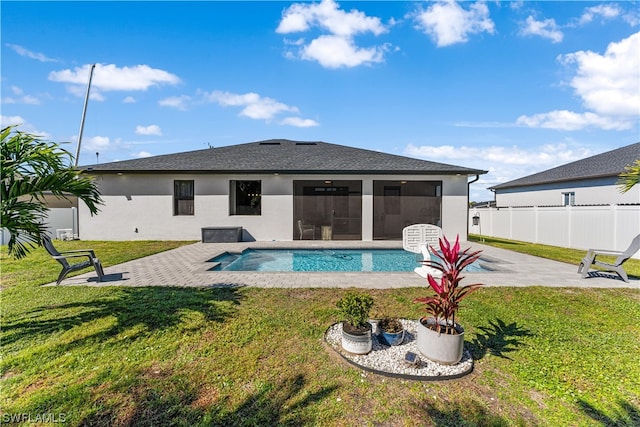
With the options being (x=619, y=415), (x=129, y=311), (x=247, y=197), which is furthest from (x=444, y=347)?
(x=247, y=197)

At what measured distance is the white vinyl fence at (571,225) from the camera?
10.4 meters

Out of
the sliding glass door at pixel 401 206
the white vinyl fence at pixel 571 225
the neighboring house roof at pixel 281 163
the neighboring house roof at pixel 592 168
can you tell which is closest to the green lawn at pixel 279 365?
the white vinyl fence at pixel 571 225

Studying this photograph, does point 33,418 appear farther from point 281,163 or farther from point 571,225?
point 571,225

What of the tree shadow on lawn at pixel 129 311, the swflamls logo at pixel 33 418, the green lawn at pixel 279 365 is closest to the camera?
the swflamls logo at pixel 33 418

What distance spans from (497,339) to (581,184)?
17.6m

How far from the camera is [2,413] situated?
7.68ft

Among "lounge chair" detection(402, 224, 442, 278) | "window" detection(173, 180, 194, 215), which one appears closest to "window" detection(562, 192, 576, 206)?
"lounge chair" detection(402, 224, 442, 278)

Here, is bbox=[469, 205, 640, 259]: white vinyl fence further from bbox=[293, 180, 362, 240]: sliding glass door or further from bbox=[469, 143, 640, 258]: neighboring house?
bbox=[293, 180, 362, 240]: sliding glass door

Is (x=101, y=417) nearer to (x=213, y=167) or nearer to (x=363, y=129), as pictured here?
(x=213, y=167)

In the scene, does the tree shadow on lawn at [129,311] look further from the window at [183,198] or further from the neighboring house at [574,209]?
the neighboring house at [574,209]

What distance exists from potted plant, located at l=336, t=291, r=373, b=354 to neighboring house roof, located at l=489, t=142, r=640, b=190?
17.4 m

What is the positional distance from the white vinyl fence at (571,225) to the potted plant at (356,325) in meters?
12.5

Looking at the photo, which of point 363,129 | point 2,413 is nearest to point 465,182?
point 363,129

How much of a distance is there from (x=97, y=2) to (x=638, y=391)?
1525 cm
